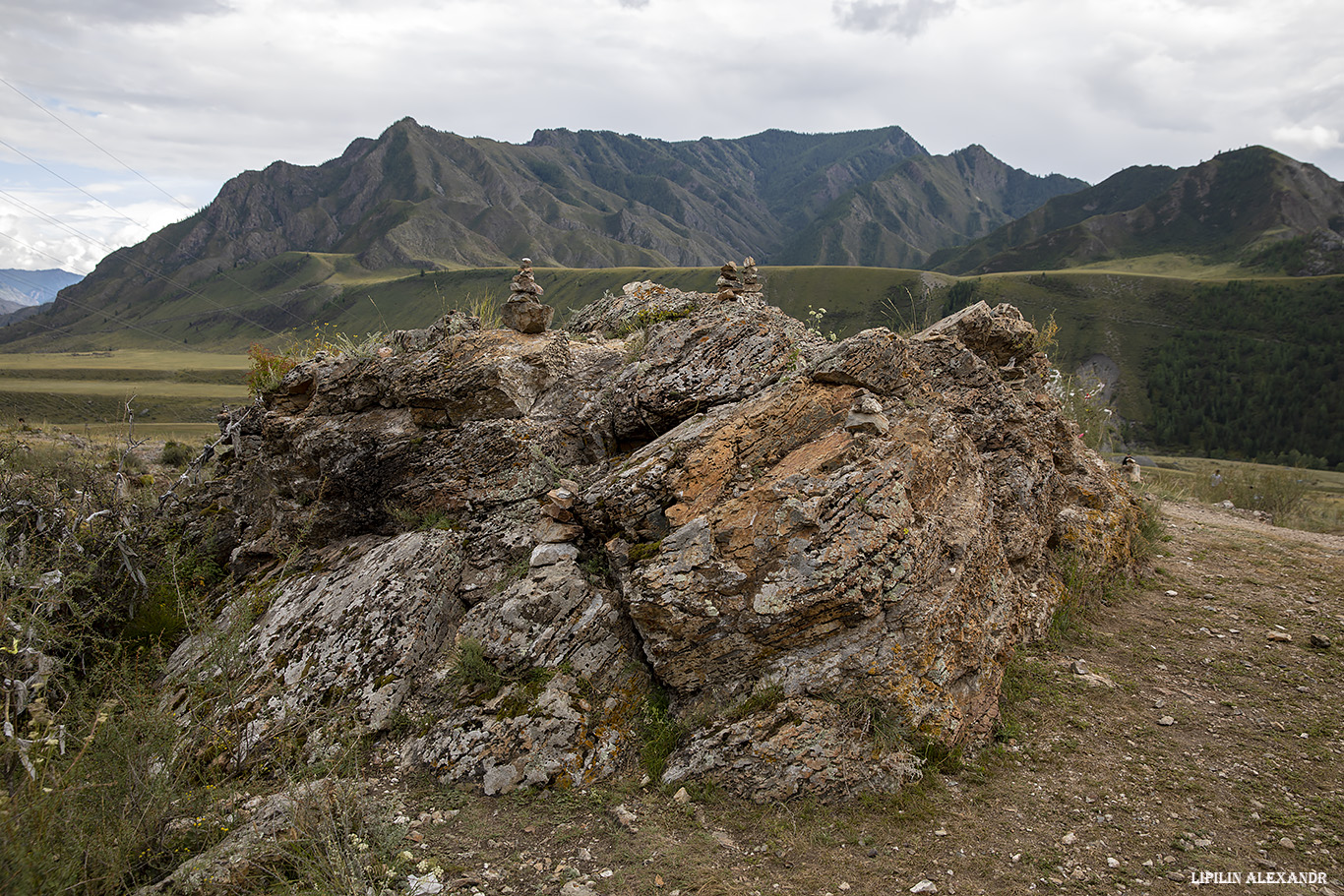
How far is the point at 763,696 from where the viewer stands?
18.7ft

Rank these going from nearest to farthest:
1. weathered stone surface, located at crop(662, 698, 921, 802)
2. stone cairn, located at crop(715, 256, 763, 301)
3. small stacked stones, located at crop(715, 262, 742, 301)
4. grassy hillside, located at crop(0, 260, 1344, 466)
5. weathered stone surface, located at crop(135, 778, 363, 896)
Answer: weathered stone surface, located at crop(135, 778, 363, 896)
weathered stone surface, located at crop(662, 698, 921, 802)
small stacked stones, located at crop(715, 262, 742, 301)
stone cairn, located at crop(715, 256, 763, 301)
grassy hillside, located at crop(0, 260, 1344, 466)

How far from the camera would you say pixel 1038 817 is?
509 cm

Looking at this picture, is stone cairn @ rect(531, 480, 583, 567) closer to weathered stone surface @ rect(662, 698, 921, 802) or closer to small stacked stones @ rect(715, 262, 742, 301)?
weathered stone surface @ rect(662, 698, 921, 802)

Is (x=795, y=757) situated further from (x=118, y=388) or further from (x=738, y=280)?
(x=118, y=388)

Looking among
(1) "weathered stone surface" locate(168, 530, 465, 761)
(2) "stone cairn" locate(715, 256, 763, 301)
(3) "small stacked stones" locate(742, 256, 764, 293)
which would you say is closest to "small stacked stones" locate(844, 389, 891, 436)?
(2) "stone cairn" locate(715, 256, 763, 301)

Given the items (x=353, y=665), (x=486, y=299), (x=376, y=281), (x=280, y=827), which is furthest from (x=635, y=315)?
(x=376, y=281)

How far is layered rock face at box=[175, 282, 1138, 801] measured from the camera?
5.79 m

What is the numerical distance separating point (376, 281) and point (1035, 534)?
224 metres

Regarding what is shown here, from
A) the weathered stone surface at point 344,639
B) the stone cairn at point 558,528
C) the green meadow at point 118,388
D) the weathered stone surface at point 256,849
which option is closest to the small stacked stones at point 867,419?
the stone cairn at point 558,528

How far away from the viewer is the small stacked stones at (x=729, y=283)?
9.87 meters

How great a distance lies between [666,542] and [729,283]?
5.82m

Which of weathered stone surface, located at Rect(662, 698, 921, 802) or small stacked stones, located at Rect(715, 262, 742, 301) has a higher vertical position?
small stacked stones, located at Rect(715, 262, 742, 301)

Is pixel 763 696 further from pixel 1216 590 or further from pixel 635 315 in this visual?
pixel 1216 590

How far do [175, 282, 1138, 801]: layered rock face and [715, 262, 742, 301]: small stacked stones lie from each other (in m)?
0.43
